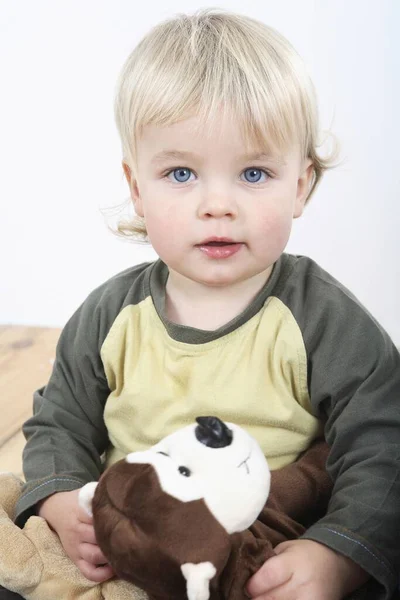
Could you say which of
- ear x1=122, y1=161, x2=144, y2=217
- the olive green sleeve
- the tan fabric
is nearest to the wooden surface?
the olive green sleeve

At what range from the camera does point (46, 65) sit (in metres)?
1.78

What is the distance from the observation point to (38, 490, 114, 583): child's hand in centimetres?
86

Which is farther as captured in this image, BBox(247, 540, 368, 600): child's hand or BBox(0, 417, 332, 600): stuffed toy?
BBox(247, 540, 368, 600): child's hand

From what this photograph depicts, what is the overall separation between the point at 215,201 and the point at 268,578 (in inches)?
13.8

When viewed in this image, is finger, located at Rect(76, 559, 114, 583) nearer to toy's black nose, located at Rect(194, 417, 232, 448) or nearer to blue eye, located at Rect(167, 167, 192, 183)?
toy's black nose, located at Rect(194, 417, 232, 448)

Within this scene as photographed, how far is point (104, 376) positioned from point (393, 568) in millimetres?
401

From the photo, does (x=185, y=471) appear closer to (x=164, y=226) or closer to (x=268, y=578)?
(x=268, y=578)

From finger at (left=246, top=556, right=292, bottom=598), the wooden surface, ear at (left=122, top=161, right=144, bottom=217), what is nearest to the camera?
finger at (left=246, top=556, right=292, bottom=598)

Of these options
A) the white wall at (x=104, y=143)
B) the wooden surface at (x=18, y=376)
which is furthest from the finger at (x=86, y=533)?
the white wall at (x=104, y=143)

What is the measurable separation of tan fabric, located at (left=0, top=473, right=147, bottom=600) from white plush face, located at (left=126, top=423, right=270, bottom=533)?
20 centimetres

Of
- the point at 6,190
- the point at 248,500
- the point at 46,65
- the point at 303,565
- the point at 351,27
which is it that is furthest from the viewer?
the point at 6,190

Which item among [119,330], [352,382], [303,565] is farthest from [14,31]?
[303,565]

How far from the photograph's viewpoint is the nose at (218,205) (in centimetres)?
83

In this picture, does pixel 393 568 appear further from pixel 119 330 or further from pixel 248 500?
pixel 119 330
